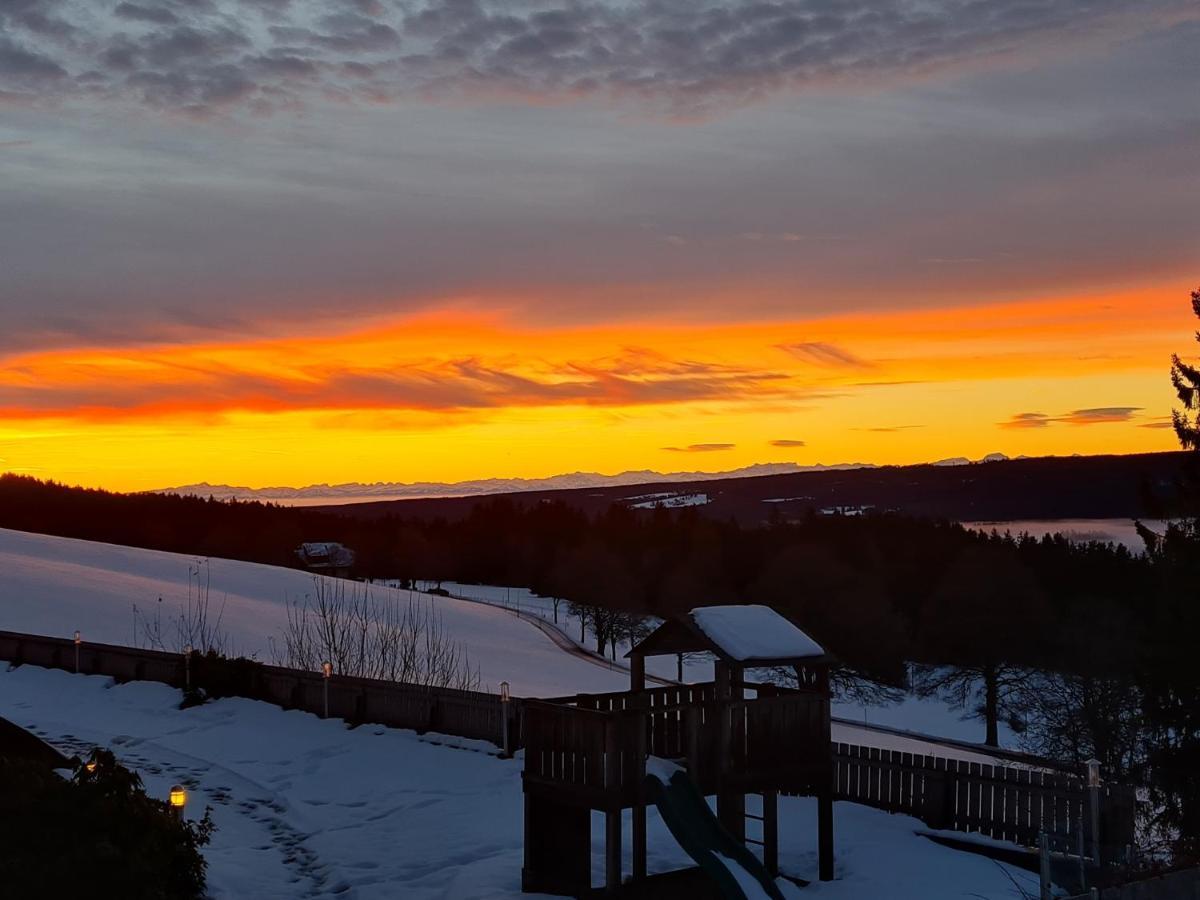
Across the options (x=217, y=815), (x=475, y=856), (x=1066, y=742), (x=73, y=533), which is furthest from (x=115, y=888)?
(x=73, y=533)

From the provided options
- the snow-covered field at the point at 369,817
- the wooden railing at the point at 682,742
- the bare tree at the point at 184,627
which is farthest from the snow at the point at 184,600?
the wooden railing at the point at 682,742

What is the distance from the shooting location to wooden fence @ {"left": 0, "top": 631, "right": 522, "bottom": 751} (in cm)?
2492

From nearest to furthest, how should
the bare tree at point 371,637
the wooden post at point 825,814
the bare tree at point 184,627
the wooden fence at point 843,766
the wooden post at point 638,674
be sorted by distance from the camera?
the wooden fence at point 843,766 → the wooden post at point 825,814 → the wooden post at point 638,674 → the bare tree at point 371,637 → the bare tree at point 184,627

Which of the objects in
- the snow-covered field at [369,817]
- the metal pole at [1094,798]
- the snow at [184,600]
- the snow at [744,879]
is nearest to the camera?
the snow at [744,879]

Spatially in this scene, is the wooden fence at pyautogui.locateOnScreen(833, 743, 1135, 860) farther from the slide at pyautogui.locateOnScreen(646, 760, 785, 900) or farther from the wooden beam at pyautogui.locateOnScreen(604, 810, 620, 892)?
the wooden beam at pyautogui.locateOnScreen(604, 810, 620, 892)

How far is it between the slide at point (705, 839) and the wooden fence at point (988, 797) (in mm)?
4062

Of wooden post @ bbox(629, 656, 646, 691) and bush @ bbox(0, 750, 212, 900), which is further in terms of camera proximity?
wooden post @ bbox(629, 656, 646, 691)

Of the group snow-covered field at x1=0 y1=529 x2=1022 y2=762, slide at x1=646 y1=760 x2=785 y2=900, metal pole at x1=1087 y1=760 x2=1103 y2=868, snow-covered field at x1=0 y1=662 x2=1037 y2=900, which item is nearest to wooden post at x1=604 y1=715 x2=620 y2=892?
slide at x1=646 y1=760 x2=785 y2=900

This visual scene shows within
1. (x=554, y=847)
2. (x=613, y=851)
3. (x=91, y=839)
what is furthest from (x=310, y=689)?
(x=91, y=839)

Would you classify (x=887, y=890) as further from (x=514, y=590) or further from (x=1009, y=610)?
(x=514, y=590)

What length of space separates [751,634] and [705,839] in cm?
280

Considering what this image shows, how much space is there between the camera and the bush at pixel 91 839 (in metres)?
11.9

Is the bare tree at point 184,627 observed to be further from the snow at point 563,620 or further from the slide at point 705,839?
the slide at point 705,839

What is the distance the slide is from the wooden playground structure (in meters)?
0.29
